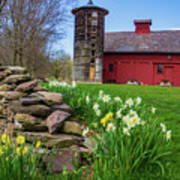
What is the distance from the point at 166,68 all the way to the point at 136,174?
24.4 meters

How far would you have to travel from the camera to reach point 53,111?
4402mm

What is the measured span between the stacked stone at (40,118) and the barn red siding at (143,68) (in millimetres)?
20620

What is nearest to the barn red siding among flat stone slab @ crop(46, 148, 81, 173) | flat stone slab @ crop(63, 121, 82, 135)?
flat stone slab @ crop(63, 121, 82, 135)

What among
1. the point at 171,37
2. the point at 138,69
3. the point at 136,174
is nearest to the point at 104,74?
the point at 138,69

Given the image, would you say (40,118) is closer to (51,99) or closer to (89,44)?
(51,99)

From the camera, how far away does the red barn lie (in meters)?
25.0

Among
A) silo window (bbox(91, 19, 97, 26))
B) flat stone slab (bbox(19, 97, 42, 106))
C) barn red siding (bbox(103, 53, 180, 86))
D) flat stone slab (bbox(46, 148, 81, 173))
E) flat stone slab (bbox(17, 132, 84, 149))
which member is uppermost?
silo window (bbox(91, 19, 97, 26))

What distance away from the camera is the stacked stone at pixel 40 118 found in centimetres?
370

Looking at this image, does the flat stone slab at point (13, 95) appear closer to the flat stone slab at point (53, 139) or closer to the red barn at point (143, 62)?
the flat stone slab at point (53, 139)

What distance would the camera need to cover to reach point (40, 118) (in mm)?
4211

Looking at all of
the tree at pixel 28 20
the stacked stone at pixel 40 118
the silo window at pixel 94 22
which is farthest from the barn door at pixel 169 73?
the stacked stone at pixel 40 118

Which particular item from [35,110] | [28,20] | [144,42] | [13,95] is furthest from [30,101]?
[144,42]

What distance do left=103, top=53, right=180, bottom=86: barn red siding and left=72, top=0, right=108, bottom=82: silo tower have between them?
9.49 feet

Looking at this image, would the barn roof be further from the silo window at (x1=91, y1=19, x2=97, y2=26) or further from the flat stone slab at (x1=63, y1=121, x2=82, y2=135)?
the flat stone slab at (x1=63, y1=121, x2=82, y2=135)
